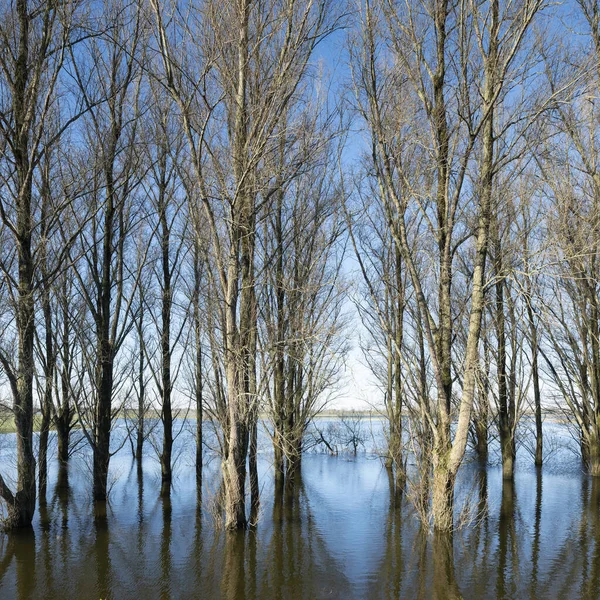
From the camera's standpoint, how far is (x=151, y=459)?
70.3 ft

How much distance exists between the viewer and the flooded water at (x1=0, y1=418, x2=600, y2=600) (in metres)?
6.70

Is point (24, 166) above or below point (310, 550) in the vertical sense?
above

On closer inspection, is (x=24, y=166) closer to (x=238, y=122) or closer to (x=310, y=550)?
(x=238, y=122)

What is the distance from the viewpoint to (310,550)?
8.29 m

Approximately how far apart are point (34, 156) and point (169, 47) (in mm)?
2842

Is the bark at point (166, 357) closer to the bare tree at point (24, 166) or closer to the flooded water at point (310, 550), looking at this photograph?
the flooded water at point (310, 550)

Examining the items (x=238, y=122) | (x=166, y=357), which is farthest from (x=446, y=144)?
(x=166, y=357)

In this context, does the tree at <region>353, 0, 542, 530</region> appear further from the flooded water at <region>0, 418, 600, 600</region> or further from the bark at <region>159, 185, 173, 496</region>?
the bark at <region>159, 185, 173, 496</region>

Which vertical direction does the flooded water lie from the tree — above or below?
below

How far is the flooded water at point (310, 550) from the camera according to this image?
6695 mm

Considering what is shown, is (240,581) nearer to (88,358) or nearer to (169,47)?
(88,358)

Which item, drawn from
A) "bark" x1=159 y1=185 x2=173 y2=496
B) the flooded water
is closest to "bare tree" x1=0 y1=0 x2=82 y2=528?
the flooded water

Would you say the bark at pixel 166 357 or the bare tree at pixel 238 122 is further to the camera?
the bark at pixel 166 357

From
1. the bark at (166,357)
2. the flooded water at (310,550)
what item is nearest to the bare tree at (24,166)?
the flooded water at (310,550)
